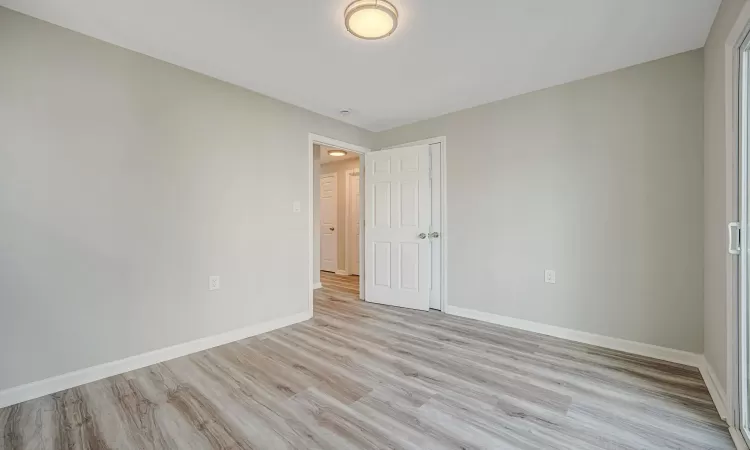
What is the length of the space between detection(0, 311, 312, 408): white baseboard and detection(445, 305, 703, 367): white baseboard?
2.13m

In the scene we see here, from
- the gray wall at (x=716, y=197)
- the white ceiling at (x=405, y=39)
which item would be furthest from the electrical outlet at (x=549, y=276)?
the white ceiling at (x=405, y=39)

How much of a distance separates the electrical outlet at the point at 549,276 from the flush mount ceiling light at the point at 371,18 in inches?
Answer: 94.8

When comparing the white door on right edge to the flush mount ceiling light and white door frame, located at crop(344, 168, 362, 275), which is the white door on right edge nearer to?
the flush mount ceiling light

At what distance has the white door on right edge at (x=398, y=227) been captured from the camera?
12.5 ft

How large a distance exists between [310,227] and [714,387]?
3.30 meters

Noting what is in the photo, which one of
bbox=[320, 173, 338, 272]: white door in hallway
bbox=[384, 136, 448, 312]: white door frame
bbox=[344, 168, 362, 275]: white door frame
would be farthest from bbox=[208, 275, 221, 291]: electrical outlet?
bbox=[320, 173, 338, 272]: white door in hallway

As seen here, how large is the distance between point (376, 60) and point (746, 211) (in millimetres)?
2300

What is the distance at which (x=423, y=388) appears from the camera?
79.3 inches

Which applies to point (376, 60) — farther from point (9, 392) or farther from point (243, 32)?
point (9, 392)

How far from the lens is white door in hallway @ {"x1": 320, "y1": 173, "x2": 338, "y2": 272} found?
6.69 m

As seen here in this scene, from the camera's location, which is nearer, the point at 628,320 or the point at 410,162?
the point at 628,320

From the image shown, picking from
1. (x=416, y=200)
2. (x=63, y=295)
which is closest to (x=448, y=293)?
(x=416, y=200)

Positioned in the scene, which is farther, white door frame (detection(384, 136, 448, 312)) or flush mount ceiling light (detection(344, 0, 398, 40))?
white door frame (detection(384, 136, 448, 312))

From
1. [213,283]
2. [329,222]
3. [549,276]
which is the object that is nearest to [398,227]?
[549,276]
